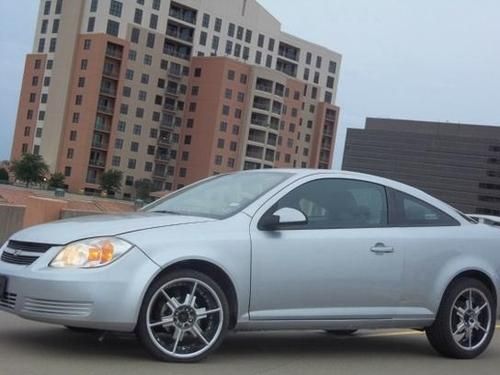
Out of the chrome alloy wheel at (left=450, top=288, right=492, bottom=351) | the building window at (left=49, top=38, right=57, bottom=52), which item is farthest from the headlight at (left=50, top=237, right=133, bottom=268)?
the building window at (left=49, top=38, right=57, bottom=52)

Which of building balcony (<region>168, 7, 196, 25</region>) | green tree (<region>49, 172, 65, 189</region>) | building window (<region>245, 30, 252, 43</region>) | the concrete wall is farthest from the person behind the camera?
building window (<region>245, 30, 252, 43</region>)

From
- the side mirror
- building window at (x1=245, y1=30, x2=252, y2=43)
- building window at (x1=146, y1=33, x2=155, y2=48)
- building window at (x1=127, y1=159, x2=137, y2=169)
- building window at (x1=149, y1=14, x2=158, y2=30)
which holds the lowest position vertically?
the side mirror

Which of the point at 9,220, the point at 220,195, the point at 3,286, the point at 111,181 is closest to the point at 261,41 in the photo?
the point at 111,181

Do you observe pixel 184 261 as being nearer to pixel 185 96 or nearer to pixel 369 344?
pixel 369 344

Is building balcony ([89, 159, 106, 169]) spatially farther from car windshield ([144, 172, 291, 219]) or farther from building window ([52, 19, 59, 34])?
car windshield ([144, 172, 291, 219])

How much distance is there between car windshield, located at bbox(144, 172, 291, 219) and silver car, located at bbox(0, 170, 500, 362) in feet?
0.06

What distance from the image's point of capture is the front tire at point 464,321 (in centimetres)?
682

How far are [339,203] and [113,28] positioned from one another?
320 ft

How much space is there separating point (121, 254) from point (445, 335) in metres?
3.08

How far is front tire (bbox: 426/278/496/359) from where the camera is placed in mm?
6820

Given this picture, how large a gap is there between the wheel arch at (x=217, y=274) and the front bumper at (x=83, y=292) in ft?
0.86

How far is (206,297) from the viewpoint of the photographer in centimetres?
567

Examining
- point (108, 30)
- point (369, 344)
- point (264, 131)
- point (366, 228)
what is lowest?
point (369, 344)

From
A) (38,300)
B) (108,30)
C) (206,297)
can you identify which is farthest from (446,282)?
(108,30)
